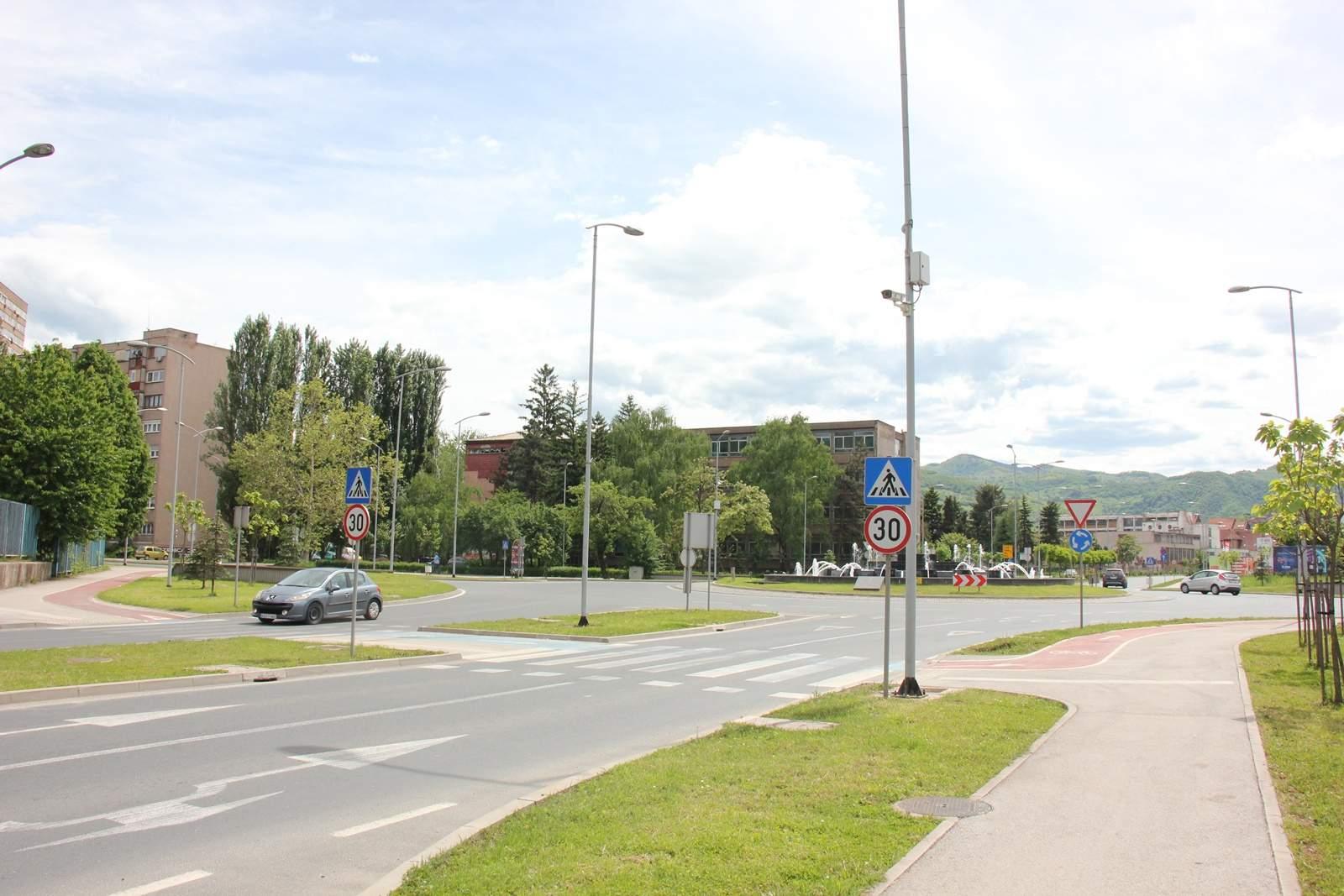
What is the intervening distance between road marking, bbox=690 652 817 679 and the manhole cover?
9.29 m

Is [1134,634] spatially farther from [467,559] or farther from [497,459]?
[497,459]

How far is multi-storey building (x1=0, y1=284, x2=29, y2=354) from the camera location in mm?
86375

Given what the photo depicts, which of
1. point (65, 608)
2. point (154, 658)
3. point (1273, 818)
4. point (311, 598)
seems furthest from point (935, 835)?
point (65, 608)

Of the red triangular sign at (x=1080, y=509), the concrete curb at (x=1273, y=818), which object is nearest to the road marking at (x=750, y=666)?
the concrete curb at (x=1273, y=818)

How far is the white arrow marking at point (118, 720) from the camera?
33.1 feet

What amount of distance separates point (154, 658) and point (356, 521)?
3729 millimetres

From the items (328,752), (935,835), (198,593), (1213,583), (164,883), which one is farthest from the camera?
(1213,583)

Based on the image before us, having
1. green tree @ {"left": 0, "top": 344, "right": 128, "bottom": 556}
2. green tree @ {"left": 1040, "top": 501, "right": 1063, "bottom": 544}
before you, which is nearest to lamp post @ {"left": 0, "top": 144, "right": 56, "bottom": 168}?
green tree @ {"left": 0, "top": 344, "right": 128, "bottom": 556}

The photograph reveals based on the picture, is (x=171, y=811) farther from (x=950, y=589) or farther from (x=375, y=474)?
(x=375, y=474)

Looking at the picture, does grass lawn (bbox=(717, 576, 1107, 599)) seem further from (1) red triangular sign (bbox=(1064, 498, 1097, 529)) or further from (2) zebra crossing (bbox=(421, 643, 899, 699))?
(2) zebra crossing (bbox=(421, 643, 899, 699))

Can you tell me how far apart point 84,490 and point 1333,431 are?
50.3m

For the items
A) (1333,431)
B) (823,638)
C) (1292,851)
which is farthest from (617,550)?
(1292,851)

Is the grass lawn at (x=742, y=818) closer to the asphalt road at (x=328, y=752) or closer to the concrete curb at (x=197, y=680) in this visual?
the asphalt road at (x=328, y=752)

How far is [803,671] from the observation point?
17188 millimetres
